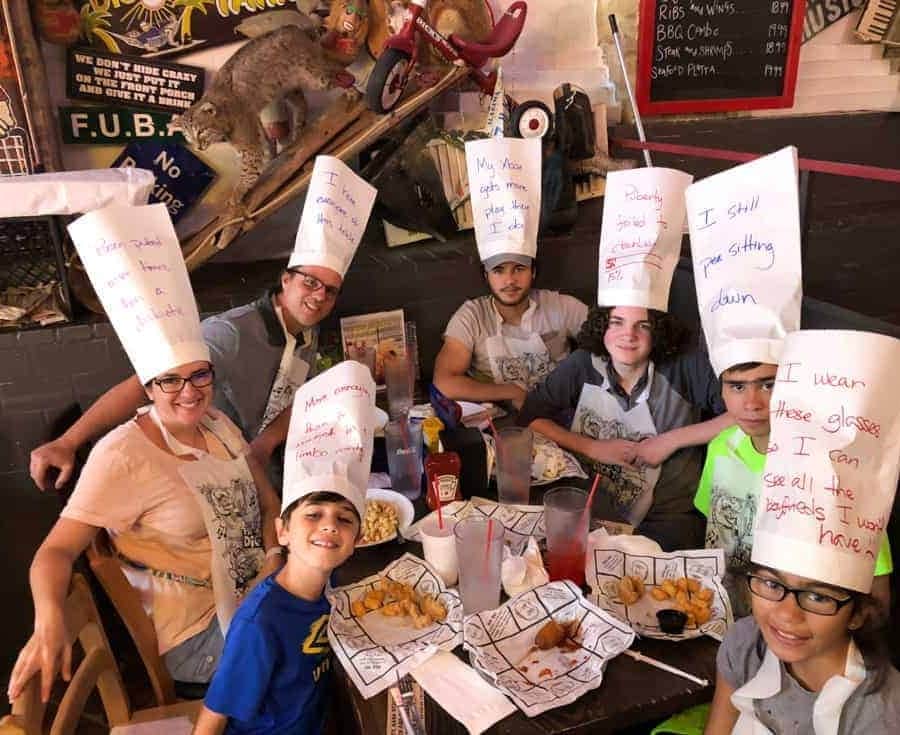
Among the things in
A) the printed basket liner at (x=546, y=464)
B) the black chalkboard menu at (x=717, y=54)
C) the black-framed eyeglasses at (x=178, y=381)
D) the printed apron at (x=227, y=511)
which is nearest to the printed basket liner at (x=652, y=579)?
the printed basket liner at (x=546, y=464)

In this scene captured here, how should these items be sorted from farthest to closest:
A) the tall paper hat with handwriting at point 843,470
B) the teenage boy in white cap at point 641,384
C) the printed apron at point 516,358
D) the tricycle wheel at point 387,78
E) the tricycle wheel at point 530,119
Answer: the tricycle wheel at point 530,119 → the printed apron at point 516,358 → the tricycle wheel at point 387,78 → the teenage boy in white cap at point 641,384 → the tall paper hat with handwriting at point 843,470

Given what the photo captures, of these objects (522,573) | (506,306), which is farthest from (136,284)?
(506,306)

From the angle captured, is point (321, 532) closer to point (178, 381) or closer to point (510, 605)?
point (510, 605)

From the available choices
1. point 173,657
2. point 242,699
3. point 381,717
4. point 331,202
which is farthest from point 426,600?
point 331,202

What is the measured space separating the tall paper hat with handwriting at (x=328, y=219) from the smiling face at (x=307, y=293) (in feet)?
0.07

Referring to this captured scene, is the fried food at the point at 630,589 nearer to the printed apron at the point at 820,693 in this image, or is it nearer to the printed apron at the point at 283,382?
the printed apron at the point at 820,693

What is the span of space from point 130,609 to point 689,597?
1161mm

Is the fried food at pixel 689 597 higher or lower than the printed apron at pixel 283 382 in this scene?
lower

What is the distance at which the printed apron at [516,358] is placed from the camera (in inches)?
104

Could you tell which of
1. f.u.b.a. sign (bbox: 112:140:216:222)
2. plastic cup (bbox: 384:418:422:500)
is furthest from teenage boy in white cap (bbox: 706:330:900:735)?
f.u.b.a. sign (bbox: 112:140:216:222)

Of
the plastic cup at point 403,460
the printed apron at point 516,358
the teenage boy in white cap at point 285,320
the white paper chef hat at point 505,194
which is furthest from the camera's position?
the printed apron at point 516,358

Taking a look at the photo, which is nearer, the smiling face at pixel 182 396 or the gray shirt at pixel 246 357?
the smiling face at pixel 182 396

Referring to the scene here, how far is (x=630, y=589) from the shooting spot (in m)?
1.39

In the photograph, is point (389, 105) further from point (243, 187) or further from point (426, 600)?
point (426, 600)
